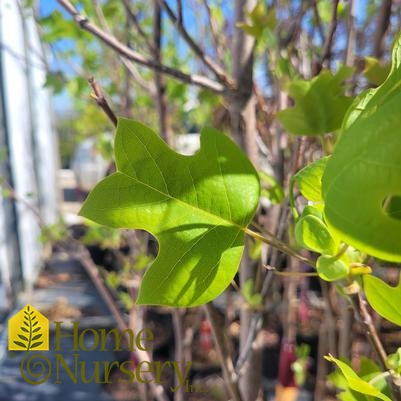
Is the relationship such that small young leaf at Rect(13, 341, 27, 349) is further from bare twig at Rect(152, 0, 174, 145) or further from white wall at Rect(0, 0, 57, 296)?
white wall at Rect(0, 0, 57, 296)

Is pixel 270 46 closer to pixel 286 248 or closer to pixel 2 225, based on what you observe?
pixel 286 248

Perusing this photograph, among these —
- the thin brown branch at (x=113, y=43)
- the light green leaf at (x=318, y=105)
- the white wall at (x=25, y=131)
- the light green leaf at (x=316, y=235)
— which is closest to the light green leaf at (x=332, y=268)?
the light green leaf at (x=316, y=235)

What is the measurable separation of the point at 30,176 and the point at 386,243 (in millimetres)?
2960

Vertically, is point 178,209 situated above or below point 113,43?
below

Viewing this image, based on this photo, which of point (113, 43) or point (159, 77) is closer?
point (113, 43)

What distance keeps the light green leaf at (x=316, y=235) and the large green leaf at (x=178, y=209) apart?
4 cm

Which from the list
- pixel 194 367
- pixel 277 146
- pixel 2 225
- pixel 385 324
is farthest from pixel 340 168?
pixel 2 225

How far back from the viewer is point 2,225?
2111mm

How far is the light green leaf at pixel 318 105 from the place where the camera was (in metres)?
0.34

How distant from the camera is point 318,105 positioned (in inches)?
13.9

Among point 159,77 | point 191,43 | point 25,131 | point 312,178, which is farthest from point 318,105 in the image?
point 25,131

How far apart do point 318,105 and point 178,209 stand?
6.4 inches

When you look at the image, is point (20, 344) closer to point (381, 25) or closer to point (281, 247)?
point (281, 247)

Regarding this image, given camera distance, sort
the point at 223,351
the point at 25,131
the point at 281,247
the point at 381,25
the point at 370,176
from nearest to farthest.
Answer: the point at 370,176, the point at 281,247, the point at 223,351, the point at 381,25, the point at 25,131
